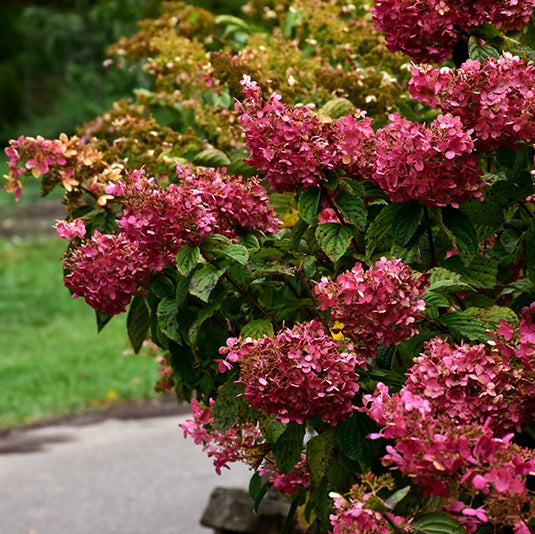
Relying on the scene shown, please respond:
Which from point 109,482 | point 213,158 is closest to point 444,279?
point 213,158

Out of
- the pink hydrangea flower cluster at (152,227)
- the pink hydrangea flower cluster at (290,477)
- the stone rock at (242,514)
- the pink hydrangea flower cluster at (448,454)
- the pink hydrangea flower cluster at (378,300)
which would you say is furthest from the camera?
the stone rock at (242,514)

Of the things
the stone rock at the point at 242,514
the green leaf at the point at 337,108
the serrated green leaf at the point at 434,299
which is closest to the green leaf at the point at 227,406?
the serrated green leaf at the point at 434,299

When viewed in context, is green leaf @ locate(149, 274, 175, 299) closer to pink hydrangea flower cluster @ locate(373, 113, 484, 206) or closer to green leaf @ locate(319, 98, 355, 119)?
pink hydrangea flower cluster @ locate(373, 113, 484, 206)

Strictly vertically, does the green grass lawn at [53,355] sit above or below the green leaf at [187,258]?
below

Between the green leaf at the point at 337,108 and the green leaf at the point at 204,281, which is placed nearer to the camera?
the green leaf at the point at 204,281

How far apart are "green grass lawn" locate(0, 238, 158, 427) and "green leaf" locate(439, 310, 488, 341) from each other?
4.83 m

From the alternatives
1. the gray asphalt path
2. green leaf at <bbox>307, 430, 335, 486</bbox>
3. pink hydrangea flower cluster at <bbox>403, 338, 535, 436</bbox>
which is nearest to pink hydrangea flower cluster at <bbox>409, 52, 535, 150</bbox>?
pink hydrangea flower cluster at <bbox>403, 338, 535, 436</bbox>

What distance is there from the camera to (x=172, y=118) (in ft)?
12.8

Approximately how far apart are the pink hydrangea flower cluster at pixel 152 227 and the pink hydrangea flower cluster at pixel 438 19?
0.45 m

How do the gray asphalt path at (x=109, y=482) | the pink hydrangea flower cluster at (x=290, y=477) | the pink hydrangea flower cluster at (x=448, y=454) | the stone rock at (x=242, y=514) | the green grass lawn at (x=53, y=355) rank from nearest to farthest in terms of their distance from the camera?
the pink hydrangea flower cluster at (x=448, y=454) → the pink hydrangea flower cluster at (x=290, y=477) → the stone rock at (x=242, y=514) → the gray asphalt path at (x=109, y=482) → the green grass lawn at (x=53, y=355)

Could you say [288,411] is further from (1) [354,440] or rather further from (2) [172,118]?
(2) [172,118]

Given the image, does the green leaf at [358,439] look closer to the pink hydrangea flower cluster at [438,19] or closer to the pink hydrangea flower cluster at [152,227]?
the pink hydrangea flower cluster at [152,227]

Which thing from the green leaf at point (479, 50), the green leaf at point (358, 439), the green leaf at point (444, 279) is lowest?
the green leaf at point (358, 439)

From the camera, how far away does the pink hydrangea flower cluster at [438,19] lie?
2.25m
